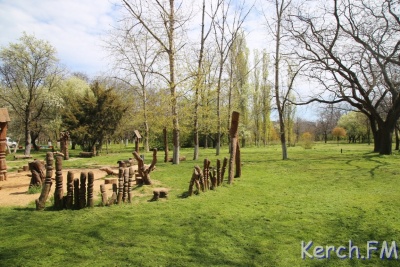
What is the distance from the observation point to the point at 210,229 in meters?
5.47

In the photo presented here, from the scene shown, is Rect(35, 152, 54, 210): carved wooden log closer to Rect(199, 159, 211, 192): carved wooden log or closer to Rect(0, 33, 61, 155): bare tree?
Rect(199, 159, 211, 192): carved wooden log

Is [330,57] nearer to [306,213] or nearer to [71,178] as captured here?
[306,213]

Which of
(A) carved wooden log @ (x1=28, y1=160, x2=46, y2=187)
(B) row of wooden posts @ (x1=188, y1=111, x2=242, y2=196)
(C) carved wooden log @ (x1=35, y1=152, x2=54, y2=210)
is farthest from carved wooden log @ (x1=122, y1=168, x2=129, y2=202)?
(A) carved wooden log @ (x1=28, y1=160, x2=46, y2=187)

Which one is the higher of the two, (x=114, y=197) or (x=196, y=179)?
(x=196, y=179)

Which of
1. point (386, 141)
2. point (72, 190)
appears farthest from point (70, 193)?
point (386, 141)

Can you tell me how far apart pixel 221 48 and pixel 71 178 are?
57.3 ft

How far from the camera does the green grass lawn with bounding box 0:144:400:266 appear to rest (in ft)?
14.0

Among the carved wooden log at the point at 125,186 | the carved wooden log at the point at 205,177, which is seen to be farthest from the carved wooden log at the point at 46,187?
the carved wooden log at the point at 205,177

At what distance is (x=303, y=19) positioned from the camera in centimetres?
1836

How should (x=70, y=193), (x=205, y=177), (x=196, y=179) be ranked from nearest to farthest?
(x=70, y=193)
(x=196, y=179)
(x=205, y=177)

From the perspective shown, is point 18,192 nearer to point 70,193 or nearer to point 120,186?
point 70,193

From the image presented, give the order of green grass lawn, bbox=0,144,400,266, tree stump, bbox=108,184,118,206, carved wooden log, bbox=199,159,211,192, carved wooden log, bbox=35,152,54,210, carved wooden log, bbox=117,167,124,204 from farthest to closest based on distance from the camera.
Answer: carved wooden log, bbox=199,159,211,192
carved wooden log, bbox=117,167,124,204
tree stump, bbox=108,184,118,206
carved wooden log, bbox=35,152,54,210
green grass lawn, bbox=0,144,400,266

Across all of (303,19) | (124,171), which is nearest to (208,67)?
(303,19)

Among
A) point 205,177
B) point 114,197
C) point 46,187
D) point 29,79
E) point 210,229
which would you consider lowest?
point 210,229
